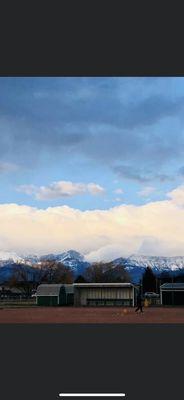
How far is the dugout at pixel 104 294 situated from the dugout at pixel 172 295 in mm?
2322

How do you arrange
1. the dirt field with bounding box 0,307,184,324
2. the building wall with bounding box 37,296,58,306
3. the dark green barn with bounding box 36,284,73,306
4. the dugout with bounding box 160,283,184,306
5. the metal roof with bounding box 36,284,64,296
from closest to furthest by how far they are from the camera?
the dirt field with bounding box 0,307,184,324 → the dugout with bounding box 160,283,184,306 → the building wall with bounding box 37,296,58,306 → the dark green barn with bounding box 36,284,73,306 → the metal roof with bounding box 36,284,64,296

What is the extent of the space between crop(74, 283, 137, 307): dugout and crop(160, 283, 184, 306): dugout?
2.32 meters

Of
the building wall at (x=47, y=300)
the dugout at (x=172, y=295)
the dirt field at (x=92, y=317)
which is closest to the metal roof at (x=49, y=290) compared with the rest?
the building wall at (x=47, y=300)

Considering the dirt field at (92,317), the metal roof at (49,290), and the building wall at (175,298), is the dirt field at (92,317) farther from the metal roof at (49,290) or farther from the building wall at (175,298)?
the metal roof at (49,290)

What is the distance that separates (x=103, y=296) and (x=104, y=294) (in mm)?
168

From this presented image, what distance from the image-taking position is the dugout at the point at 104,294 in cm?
3767

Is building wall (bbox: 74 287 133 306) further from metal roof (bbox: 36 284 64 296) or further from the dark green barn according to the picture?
metal roof (bbox: 36 284 64 296)

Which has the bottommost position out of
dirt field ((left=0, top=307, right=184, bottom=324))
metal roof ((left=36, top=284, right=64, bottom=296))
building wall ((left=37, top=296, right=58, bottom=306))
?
dirt field ((left=0, top=307, right=184, bottom=324))

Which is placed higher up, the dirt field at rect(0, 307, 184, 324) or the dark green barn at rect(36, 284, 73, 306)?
the dark green barn at rect(36, 284, 73, 306)

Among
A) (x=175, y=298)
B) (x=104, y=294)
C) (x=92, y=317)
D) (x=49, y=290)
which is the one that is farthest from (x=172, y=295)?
(x=92, y=317)

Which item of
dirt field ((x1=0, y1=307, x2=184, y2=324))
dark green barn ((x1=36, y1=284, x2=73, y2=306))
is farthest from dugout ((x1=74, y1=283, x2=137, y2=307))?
dirt field ((x1=0, y1=307, x2=184, y2=324))

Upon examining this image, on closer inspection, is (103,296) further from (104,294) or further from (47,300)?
(47,300)

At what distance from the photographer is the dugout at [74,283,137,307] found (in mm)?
37669
